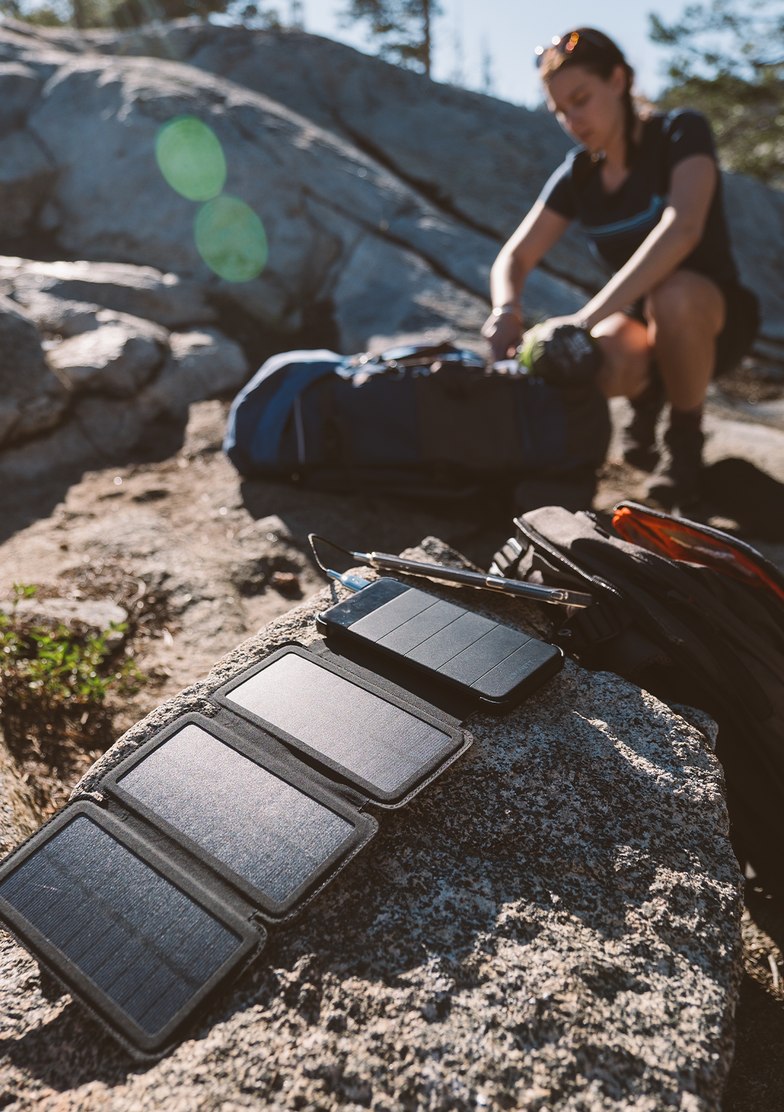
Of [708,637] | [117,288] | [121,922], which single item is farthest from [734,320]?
[117,288]

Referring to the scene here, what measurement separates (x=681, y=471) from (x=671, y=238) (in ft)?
3.79

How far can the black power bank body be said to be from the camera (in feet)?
4.77

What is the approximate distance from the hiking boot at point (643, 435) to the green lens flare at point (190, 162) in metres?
4.62

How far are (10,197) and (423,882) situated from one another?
746 centimetres

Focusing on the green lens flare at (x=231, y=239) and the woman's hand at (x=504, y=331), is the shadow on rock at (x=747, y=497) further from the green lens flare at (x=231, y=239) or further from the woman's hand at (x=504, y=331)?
the green lens flare at (x=231, y=239)

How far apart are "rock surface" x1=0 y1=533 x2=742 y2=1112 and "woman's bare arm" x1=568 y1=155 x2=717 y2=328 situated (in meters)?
2.54

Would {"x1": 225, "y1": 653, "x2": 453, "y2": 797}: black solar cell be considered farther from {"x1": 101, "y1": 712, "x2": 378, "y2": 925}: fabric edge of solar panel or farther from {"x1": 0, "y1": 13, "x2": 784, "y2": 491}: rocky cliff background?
{"x1": 0, "y1": 13, "x2": 784, "y2": 491}: rocky cliff background

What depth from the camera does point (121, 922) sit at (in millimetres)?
1070

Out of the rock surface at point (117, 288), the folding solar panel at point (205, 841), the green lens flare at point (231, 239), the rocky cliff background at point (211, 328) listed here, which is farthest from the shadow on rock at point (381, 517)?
the green lens flare at point (231, 239)

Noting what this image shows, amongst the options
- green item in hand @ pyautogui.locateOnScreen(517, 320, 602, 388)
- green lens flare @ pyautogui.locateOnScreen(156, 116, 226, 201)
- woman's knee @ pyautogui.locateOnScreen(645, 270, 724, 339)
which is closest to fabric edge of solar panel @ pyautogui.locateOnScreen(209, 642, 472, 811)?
green item in hand @ pyautogui.locateOnScreen(517, 320, 602, 388)

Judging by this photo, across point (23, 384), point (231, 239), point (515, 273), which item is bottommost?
point (23, 384)

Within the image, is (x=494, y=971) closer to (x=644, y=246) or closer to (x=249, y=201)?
(x=644, y=246)

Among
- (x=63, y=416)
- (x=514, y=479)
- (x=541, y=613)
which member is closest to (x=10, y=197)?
(x=63, y=416)

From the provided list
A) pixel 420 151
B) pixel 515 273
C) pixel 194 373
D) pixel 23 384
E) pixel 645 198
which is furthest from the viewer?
pixel 420 151
